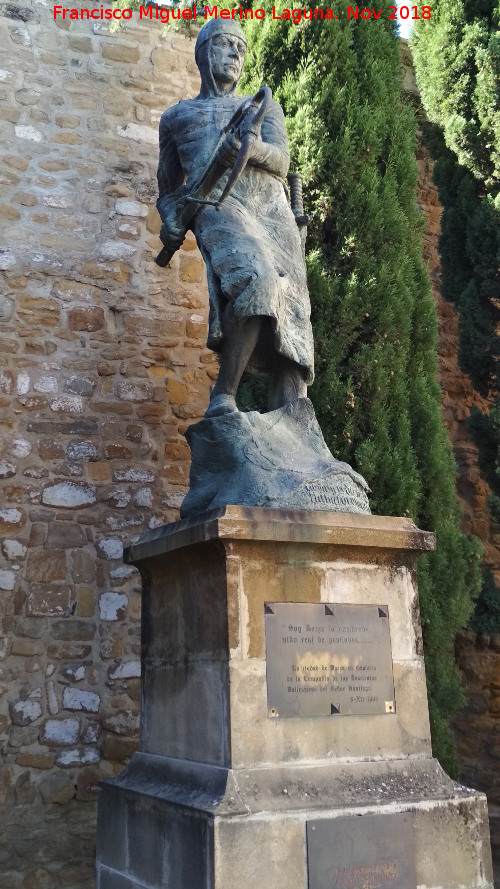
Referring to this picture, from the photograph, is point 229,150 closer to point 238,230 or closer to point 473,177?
point 238,230

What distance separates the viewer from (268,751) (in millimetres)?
2514

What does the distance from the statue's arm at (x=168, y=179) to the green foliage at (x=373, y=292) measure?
52.3 inches

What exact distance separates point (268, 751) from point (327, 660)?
0.35 metres

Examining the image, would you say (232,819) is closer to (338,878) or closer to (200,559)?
(338,878)

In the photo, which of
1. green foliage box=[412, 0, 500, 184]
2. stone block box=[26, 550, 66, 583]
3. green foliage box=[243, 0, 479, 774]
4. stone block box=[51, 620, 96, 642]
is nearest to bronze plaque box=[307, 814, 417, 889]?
green foliage box=[243, 0, 479, 774]

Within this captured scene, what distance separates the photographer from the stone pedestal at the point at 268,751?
239 cm

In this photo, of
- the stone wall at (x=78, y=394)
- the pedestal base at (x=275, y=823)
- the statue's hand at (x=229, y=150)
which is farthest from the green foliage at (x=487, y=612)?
the statue's hand at (x=229, y=150)

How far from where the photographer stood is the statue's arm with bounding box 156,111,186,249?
3.45 m

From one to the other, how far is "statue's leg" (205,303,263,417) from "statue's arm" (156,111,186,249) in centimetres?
55

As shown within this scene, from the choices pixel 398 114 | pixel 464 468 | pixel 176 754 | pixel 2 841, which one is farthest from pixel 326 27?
pixel 2 841

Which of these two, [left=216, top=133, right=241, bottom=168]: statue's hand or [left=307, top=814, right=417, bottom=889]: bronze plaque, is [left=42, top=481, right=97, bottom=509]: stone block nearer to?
[left=216, top=133, right=241, bottom=168]: statue's hand

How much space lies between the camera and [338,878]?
244cm

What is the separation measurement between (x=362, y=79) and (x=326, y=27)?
14.7 inches

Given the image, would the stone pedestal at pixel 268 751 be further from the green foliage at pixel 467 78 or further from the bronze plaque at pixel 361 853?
the green foliage at pixel 467 78
